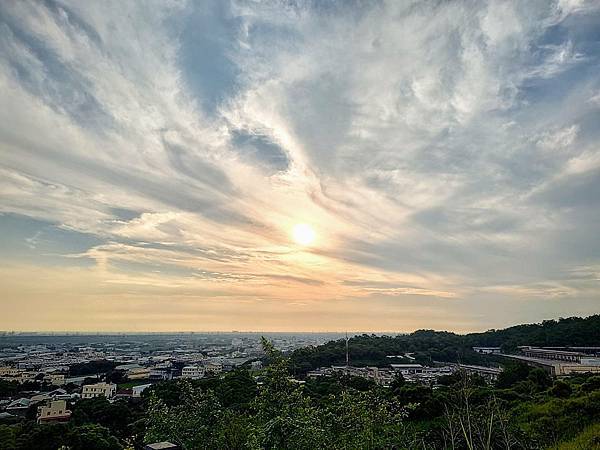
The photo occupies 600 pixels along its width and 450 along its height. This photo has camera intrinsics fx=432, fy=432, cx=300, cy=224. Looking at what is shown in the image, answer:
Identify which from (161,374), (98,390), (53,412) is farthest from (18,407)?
(161,374)

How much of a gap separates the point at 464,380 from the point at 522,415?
15466mm

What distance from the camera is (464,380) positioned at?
536 centimetres

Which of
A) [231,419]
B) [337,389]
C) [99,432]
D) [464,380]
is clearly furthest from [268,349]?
[337,389]

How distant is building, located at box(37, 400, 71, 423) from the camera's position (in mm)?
33844

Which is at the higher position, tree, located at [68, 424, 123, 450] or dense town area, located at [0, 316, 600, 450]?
dense town area, located at [0, 316, 600, 450]


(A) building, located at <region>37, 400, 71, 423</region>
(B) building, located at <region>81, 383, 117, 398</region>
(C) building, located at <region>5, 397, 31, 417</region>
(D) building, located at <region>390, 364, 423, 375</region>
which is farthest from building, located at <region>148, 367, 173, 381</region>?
(D) building, located at <region>390, 364, 423, 375</region>

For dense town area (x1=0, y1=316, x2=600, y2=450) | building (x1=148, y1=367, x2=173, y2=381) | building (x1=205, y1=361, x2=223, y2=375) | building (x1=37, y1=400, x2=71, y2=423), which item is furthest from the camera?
building (x1=205, y1=361, x2=223, y2=375)

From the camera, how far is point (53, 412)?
116ft

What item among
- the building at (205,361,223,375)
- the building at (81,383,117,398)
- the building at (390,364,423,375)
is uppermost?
the building at (390,364,423,375)

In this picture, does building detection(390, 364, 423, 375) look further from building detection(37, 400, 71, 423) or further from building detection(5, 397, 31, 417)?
building detection(5, 397, 31, 417)

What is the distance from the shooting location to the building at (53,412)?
111ft

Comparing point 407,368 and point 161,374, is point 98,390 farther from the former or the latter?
point 407,368

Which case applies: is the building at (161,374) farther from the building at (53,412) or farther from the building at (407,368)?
the building at (407,368)

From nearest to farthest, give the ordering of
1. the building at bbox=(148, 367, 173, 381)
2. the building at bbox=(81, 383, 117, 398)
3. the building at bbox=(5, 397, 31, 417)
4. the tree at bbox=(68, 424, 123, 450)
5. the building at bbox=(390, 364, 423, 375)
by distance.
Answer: the tree at bbox=(68, 424, 123, 450)
the building at bbox=(5, 397, 31, 417)
the building at bbox=(390, 364, 423, 375)
the building at bbox=(81, 383, 117, 398)
the building at bbox=(148, 367, 173, 381)
